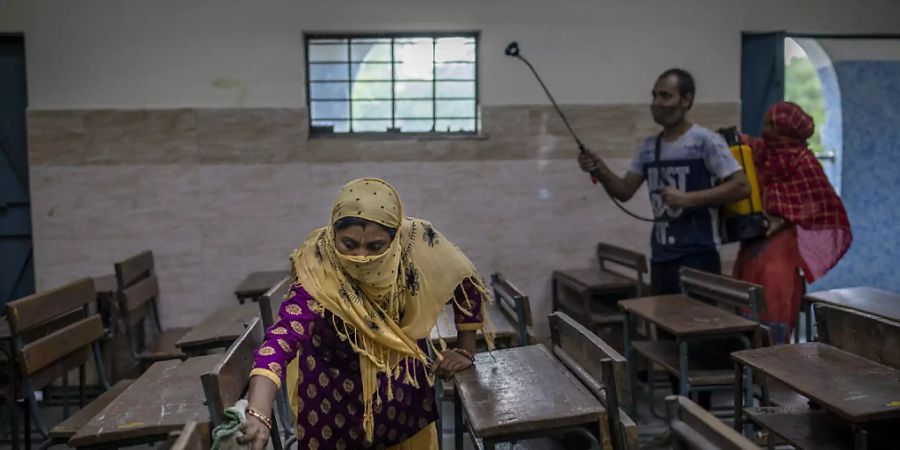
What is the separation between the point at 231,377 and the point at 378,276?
0.49 metres

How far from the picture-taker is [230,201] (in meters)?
4.61

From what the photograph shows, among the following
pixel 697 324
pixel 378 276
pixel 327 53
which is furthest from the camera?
pixel 327 53

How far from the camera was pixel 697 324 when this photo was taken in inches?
117

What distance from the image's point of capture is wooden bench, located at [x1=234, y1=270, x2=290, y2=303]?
412 centimetres

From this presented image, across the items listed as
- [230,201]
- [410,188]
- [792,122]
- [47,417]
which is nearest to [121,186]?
[230,201]

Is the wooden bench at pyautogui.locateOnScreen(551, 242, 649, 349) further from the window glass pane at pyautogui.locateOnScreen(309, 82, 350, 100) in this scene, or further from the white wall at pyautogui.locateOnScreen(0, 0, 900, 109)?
the window glass pane at pyautogui.locateOnScreen(309, 82, 350, 100)

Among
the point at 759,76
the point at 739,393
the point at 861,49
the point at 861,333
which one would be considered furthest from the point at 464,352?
the point at 861,49

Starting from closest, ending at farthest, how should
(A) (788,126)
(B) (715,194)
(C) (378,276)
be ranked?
(C) (378,276) → (B) (715,194) → (A) (788,126)

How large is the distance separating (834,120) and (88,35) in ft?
16.3

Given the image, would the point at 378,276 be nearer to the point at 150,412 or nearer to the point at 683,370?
the point at 150,412

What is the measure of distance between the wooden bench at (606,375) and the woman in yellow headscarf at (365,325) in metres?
0.38

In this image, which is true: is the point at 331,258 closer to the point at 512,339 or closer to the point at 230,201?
the point at 512,339

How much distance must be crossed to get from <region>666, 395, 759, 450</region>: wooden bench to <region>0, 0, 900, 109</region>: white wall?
3325mm

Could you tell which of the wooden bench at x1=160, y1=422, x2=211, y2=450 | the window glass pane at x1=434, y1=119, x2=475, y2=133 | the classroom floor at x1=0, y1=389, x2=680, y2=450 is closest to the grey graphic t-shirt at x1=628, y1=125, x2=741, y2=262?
the classroom floor at x1=0, y1=389, x2=680, y2=450
